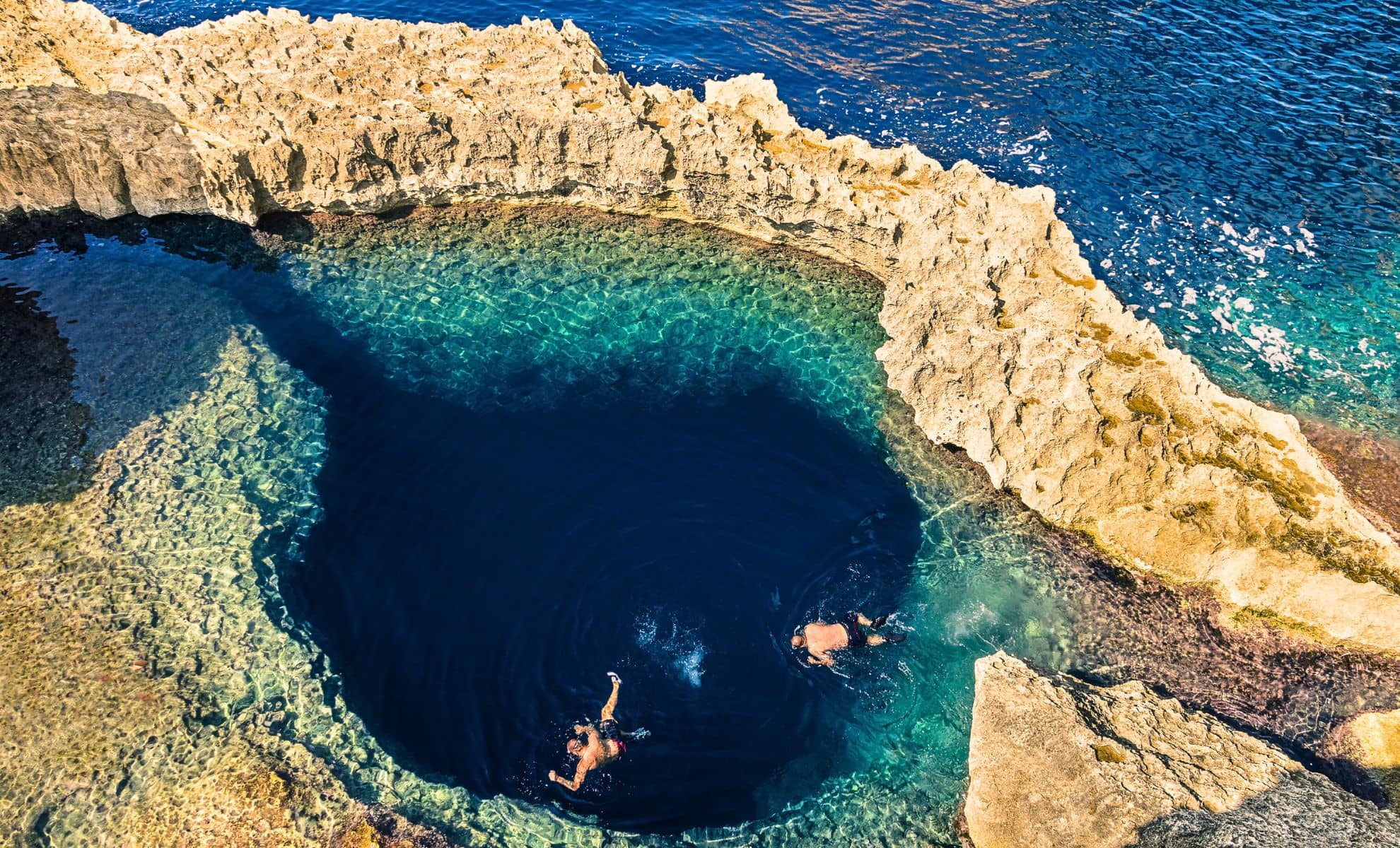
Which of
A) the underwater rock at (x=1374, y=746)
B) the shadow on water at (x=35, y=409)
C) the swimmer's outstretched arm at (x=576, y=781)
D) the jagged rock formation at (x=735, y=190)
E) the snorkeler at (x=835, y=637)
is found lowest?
the swimmer's outstretched arm at (x=576, y=781)

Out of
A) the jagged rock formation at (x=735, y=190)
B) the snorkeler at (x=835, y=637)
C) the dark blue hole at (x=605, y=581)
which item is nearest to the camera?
the dark blue hole at (x=605, y=581)

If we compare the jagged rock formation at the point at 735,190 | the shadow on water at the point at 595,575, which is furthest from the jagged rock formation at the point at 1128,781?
the jagged rock formation at the point at 735,190

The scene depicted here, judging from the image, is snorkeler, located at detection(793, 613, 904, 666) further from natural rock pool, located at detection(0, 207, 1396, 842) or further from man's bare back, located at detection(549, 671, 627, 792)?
man's bare back, located at detection(549, 671, 627, 792)

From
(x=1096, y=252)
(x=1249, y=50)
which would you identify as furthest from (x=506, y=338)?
(x=1249, y=50)

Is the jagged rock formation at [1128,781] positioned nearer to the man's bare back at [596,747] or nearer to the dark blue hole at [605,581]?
the dark blue hole at [605,581]

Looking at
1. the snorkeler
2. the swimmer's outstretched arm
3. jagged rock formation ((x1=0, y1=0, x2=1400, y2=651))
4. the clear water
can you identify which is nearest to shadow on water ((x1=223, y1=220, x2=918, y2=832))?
the swimmer's outstretched arm

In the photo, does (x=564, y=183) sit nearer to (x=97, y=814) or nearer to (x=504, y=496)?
(x=504, y=496)

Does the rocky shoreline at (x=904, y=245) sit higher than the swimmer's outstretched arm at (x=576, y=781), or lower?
higher
